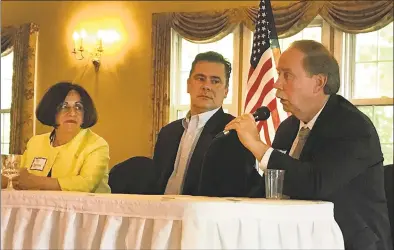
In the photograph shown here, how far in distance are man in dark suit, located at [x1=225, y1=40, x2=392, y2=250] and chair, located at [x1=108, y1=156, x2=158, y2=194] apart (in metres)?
0.78

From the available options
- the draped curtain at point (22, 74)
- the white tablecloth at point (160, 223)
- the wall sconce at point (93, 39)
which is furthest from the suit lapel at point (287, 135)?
the draped curtain at point (22, 74)

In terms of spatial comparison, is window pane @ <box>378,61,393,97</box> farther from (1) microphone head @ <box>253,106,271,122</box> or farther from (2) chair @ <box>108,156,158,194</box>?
(1) microphone head @ <box>253,106,271,122</box>

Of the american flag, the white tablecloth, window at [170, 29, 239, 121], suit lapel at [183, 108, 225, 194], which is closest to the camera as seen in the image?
the white tablecloth

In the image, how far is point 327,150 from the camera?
2.07 meters

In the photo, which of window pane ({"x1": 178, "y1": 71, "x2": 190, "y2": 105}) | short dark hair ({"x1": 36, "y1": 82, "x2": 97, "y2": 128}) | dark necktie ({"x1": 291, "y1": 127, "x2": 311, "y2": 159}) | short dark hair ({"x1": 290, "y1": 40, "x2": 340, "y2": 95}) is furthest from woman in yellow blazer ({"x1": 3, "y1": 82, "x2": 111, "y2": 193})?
window pane ({"x1": 178, "y1": 71, "x2": 190, "y2": 105})

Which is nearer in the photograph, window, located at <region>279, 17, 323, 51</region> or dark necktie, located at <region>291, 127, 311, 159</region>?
dark necktie, located at <region>291, 127, 311, 159</region>

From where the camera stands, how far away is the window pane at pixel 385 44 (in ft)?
17.1

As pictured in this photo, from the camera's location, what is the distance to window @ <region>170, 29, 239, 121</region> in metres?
5.61

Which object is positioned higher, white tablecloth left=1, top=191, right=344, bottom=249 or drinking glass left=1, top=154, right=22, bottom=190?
drinking glass left=1, top=154, right=22, bottom=190

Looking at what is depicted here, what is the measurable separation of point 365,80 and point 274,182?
3.50 metres

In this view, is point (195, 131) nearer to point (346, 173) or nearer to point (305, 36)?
point (346, 173)

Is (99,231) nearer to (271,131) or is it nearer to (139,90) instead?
(271,131)

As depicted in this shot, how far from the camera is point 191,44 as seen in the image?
5.80 m

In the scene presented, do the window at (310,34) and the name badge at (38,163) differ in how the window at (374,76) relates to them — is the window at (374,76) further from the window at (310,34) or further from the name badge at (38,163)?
the name badge at (38,163)
